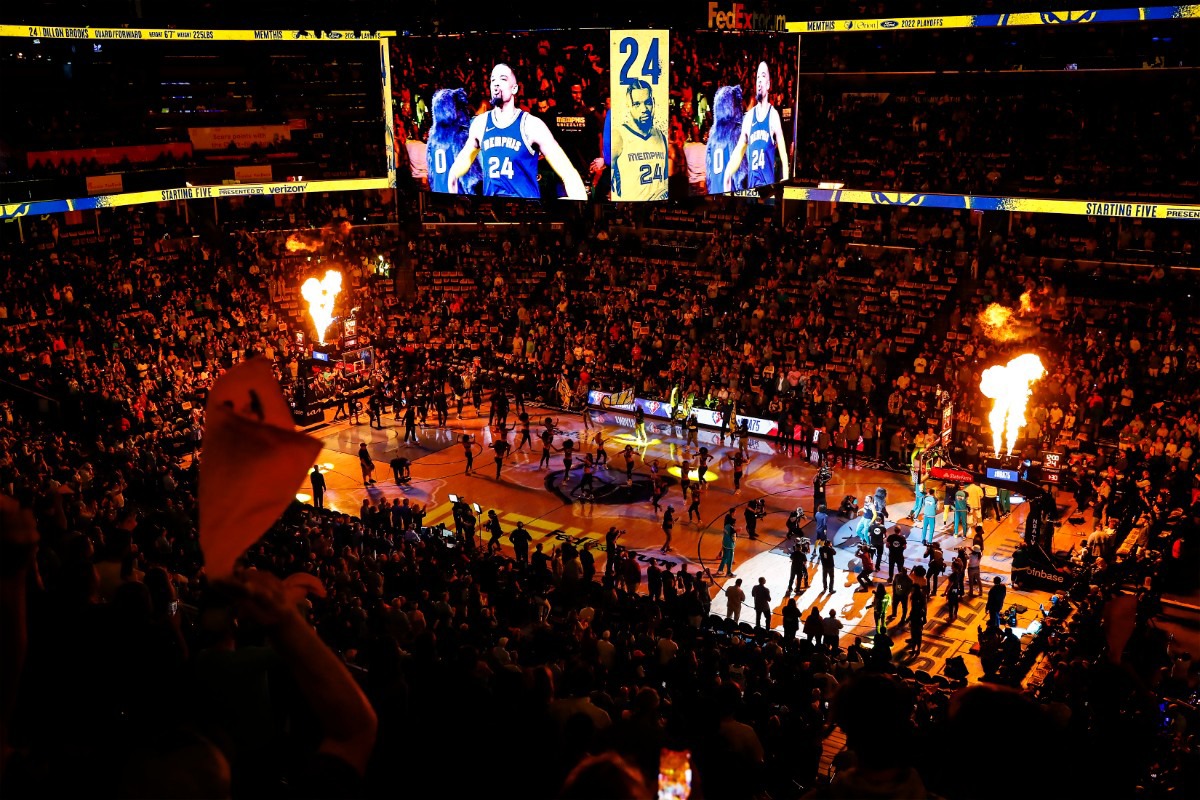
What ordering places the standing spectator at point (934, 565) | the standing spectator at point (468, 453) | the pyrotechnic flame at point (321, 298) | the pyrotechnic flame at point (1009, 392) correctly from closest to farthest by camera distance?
the standing spectator at point (934, 565) < the pyrotechnic flame at point (1009, 392) < the standing spectator at point (468, 453) < the pyrotechnic flame at point (321, 298)

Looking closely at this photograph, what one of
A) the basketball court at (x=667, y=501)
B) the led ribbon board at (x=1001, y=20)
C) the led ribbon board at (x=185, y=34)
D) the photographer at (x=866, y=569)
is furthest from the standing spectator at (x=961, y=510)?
the led ribbon board at (x=185, y=34)

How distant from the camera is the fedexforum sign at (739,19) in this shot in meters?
29.5

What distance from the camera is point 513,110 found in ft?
96.1

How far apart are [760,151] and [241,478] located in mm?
30108

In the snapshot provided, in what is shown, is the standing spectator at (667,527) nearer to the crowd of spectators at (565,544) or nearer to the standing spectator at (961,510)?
the crowd of spectators at (565,544)

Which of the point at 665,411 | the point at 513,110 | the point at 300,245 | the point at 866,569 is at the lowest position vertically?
the point at 866,569

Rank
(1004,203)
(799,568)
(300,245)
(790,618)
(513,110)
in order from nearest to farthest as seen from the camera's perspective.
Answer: (790,618) < (799,568) < (513,110) < (1004,203) < (300,245)

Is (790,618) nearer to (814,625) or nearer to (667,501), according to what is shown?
(814,625)

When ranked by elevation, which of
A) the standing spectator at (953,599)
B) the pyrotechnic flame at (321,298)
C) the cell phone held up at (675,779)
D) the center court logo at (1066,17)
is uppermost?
the center court logo at (1066,17)

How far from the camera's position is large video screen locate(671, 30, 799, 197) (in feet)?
95.7

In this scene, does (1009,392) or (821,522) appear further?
(1009,392)

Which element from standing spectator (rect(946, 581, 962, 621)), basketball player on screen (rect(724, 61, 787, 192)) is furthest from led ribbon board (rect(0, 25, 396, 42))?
standing spectator (rect(946, 581, 962, 621))

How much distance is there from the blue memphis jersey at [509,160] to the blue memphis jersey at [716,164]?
4.85 meters

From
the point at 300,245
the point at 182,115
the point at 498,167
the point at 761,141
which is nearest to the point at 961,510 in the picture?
the point at 761,141
